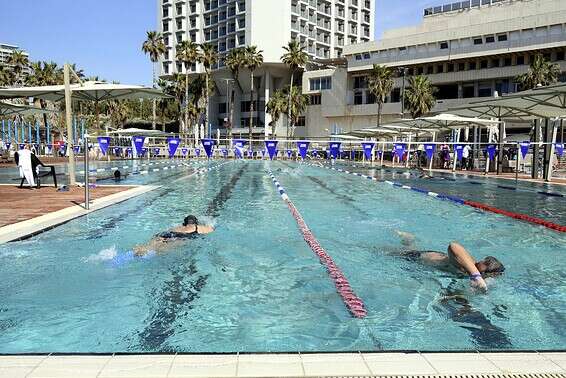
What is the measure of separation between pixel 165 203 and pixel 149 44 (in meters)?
60.0

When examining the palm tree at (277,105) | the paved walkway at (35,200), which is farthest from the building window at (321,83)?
the paved walkway at (35,200)

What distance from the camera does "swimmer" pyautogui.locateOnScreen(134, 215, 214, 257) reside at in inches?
284

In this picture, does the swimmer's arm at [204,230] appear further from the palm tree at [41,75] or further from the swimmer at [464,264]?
the palm tree at [41,75]

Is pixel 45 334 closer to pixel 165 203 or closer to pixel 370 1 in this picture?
pixel 165 203

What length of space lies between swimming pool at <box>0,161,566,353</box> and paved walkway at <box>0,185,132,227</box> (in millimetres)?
1179

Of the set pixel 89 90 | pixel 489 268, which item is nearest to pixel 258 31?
pixel 89 90

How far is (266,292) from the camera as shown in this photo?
546 centimetres

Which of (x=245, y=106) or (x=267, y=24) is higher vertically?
(x=267, y=24)

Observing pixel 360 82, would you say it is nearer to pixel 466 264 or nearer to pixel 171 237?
pixel 171 237

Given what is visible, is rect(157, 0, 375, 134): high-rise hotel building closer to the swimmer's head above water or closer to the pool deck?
the swimmer's head above water

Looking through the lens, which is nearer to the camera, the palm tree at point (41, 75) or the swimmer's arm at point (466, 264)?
the swimmer's arm at point (466, 264)

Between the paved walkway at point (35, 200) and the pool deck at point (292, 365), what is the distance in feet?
20.7

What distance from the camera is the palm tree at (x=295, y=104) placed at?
7129 cm

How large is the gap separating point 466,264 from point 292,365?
3.54 meters
